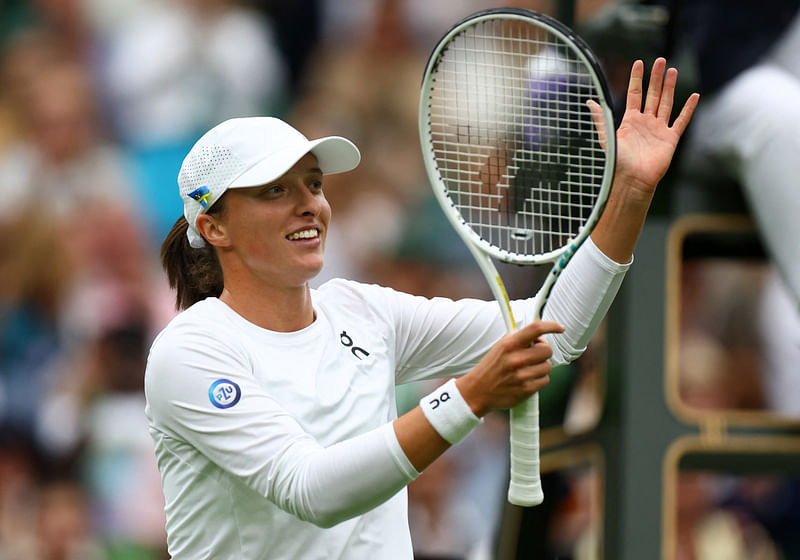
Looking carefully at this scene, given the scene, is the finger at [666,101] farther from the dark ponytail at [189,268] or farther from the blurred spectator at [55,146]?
the blurred spectator at [55,146]

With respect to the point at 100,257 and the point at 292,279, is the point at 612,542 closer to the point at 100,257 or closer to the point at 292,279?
the point at 292,279

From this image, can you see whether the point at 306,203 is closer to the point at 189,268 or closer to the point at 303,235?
the point at 303,235

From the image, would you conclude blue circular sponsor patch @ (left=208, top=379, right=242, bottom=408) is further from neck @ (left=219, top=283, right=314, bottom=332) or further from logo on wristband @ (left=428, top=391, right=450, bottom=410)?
logo on wristband @ (left=428, top=391, right=450, bottom=410)

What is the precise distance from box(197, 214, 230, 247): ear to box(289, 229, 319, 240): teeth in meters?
0.15

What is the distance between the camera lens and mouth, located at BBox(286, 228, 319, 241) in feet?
8.23

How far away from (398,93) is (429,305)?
4290 millimetres

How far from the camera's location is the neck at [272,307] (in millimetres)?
2529

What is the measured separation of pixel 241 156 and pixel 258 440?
0.56m

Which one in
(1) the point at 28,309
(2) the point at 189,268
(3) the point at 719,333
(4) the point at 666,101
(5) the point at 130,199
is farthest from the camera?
(5) the point at 130,199

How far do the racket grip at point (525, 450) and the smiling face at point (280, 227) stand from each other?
20.0 inches

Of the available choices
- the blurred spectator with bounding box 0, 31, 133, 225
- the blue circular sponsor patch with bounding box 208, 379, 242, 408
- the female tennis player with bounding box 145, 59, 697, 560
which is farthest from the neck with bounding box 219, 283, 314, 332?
the blurred spectator with bounding box 0, 31, 133, 225

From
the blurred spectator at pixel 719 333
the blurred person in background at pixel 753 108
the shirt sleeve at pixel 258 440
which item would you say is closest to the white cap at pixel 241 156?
the shirt sleeve at pixel 258 440

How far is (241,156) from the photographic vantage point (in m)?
2.51

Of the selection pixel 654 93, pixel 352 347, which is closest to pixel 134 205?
pixel 352 347
